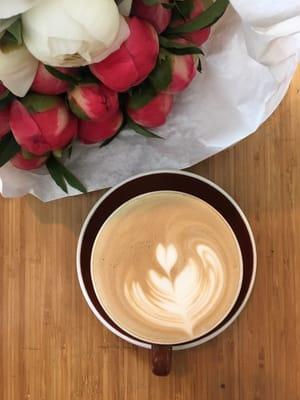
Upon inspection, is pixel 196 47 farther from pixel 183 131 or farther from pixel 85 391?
pixel 85 391

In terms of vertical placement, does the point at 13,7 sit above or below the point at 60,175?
above

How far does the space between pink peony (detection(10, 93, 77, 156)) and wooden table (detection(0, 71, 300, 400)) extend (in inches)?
4.5

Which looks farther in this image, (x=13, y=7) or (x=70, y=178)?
(x=70, y=178)

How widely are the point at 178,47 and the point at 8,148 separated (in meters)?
0.17

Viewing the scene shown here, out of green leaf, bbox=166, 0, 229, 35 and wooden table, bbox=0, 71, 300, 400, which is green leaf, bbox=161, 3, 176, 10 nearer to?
green leaf, bbox=166, 0, 229, 35

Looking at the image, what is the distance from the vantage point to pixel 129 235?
0.65m

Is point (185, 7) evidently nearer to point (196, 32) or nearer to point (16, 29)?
point (196, 32)

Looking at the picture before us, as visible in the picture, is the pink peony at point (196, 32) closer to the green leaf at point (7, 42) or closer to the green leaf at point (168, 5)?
the green leaf at point (168, 5)

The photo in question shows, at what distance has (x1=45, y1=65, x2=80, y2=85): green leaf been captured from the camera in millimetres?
546

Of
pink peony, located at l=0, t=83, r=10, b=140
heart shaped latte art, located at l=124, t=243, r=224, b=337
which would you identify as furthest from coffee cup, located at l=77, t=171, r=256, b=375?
pink peony, located at l=0, t=83, r=10, b=140

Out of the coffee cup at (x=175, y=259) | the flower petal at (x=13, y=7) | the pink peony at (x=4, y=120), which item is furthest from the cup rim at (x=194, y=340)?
the flower petal at (x=13, y=7)

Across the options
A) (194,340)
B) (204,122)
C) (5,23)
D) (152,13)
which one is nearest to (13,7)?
(5,23)

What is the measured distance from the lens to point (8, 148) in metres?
0.61

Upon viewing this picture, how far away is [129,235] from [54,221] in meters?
0.09
